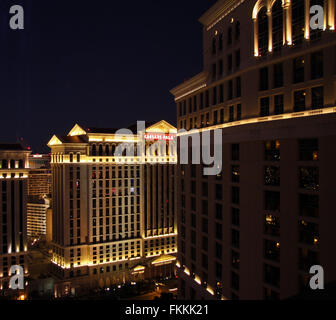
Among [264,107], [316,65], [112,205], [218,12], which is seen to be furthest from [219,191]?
[112,205]

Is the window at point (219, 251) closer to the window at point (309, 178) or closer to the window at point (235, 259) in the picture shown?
the window at point (235, 259)

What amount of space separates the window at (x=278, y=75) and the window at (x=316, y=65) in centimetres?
212

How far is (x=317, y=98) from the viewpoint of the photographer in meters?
16.5

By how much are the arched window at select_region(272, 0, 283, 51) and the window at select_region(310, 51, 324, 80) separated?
9.31 ft

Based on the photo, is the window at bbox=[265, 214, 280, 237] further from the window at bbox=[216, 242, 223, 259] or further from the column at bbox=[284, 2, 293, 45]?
the column at bbox=[284, 2, 293, 45]

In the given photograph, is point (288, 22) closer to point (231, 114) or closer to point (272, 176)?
point (231, 114)

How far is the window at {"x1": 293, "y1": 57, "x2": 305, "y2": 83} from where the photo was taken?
56.8 feet

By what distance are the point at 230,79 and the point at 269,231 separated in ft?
39.9

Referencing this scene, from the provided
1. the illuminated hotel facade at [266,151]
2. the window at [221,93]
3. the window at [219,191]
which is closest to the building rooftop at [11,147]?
the illuminated hotel facade at [266,151]

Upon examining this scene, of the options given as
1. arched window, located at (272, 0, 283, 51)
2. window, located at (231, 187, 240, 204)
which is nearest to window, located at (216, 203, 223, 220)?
window, located at (231, 187, 240, 204)

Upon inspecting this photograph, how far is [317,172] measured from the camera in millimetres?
15367

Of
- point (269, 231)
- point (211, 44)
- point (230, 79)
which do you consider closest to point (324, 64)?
point (230, 79)

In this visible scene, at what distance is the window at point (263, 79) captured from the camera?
1972cm
